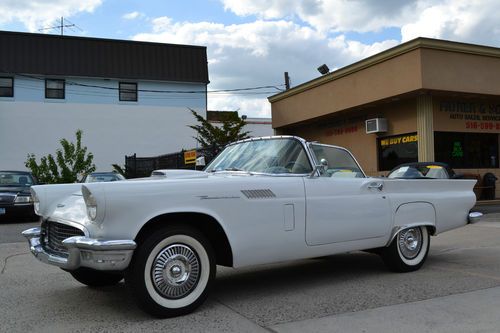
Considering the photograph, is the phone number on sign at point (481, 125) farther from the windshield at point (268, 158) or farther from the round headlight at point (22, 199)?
the round headlight at point (22, 199)

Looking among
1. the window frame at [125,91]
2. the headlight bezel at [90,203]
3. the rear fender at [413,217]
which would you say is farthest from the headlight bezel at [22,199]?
the window frame at [125,91]

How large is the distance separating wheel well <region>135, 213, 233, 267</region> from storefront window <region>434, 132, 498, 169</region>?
41.2ft

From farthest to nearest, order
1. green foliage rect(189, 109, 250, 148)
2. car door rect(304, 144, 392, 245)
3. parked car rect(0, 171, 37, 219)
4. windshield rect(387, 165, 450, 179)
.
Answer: green foliage rect(189, 109, 250, 148)
parked car rect(0, 171, 37, 219)
windshield rect(387, 165, 450, 179)
car door rect(304, 144, 392, 245)

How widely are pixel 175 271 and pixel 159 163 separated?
18124 millimetres

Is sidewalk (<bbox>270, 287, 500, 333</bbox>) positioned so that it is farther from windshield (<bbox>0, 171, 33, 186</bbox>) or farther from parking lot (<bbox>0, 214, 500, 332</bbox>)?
windshield (<bbox>0, 171, 33, 186</bbox>)

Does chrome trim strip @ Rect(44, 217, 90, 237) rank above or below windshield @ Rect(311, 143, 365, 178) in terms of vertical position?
below

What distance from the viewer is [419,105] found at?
15469 mm

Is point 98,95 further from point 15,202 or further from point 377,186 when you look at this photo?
point 377,186

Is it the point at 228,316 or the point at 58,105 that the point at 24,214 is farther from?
the point at 58,105

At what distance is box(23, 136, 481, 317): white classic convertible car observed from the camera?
13.9 ft

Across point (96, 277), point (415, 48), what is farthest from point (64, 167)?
point (96, 277)

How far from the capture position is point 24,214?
13641 mm

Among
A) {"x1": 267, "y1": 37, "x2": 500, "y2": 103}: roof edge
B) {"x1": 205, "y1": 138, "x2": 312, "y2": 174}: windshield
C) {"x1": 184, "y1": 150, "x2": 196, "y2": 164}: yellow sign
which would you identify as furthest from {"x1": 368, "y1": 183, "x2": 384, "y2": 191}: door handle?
{"x1": 184, "y1": 150, "x2": 196, "y2": 164}: yellow sign

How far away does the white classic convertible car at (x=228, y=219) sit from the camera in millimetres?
4234
